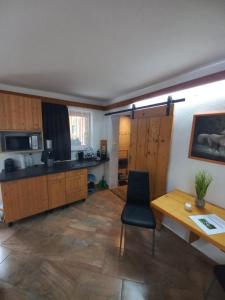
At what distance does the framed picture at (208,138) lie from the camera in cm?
170

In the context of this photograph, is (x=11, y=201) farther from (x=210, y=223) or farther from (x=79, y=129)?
(x=210, y=223)

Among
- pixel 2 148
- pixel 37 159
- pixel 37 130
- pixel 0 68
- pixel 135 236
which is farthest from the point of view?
pixel 37 159

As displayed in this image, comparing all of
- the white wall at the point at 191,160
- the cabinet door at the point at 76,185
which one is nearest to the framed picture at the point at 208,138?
the white wall at the point at 191,160

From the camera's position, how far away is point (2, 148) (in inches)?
98.9

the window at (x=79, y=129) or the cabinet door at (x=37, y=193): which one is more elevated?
the window at (x=79, y=129)

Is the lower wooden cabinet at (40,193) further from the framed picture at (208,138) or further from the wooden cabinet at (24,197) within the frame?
the framed picture at (208,138)

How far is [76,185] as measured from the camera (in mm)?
2984

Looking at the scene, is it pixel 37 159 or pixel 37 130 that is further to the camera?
pixel 37 159

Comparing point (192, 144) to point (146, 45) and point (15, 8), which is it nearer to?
point (146, 45)

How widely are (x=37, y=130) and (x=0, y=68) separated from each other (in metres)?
1.07

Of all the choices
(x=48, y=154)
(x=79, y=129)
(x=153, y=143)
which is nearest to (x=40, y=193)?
(x=48, y=154)

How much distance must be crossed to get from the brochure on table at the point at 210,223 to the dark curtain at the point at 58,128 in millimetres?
2774

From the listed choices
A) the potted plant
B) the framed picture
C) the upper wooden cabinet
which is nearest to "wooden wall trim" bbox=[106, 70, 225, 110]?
the framed picture

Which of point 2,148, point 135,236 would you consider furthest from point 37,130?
point 135,236
